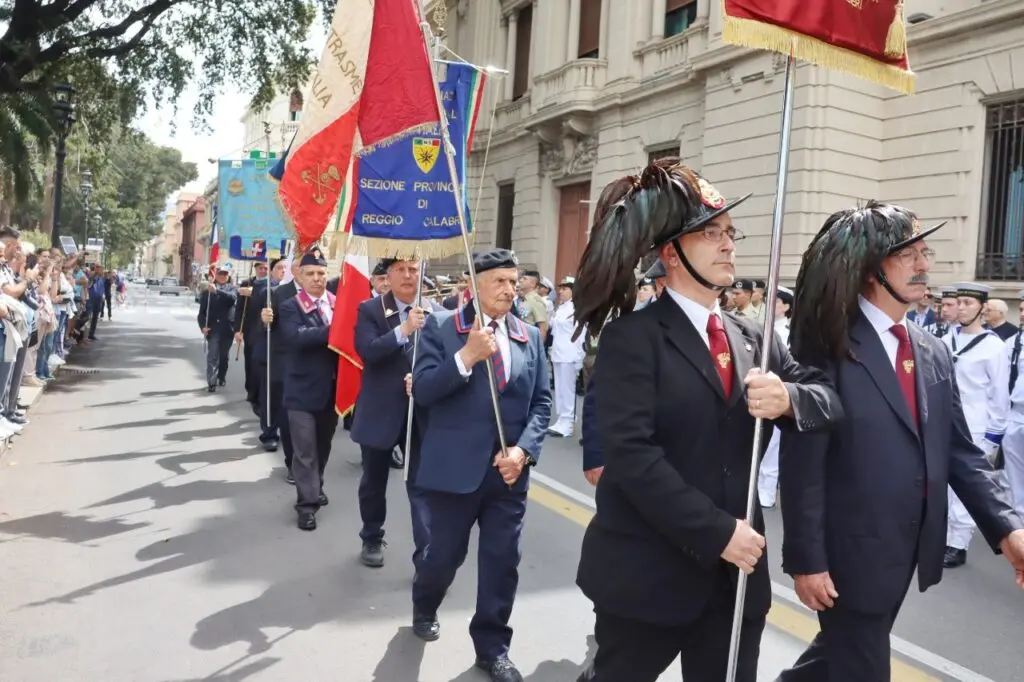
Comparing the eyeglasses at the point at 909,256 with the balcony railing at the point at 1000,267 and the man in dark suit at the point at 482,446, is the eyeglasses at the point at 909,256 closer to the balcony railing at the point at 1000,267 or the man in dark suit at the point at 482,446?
the man in dark suit at the point at 482,446

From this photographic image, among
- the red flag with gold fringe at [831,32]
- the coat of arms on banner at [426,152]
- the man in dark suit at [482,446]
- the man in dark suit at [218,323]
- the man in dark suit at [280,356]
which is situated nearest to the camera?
the red flag with gold fringe at [831,32]

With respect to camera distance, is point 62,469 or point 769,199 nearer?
point 62,469

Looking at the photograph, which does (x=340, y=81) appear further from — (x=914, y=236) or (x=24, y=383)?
(x=24, y=383)

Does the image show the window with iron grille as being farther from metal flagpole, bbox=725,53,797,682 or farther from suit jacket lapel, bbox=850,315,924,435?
metal flagpole, bbox=725,53,797,682

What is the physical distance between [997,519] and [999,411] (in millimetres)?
4083

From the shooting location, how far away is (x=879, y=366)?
282 cm

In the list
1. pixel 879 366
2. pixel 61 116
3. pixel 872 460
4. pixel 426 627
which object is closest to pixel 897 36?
pixel 879 366

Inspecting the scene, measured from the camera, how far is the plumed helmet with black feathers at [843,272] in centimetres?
284

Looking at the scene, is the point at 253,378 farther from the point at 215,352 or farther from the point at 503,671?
the point at 503,671

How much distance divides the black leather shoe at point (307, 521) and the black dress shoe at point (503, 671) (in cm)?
258

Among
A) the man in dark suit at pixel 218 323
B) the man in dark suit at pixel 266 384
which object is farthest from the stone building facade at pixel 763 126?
the man in dark suit at pixel 218 323

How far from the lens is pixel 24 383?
12.3 meters

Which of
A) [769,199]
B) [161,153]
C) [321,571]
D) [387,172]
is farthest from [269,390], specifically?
[161,153]

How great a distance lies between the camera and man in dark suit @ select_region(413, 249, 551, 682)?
392cm
